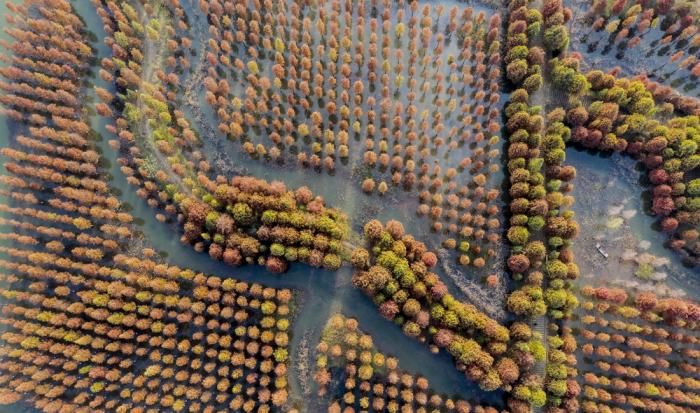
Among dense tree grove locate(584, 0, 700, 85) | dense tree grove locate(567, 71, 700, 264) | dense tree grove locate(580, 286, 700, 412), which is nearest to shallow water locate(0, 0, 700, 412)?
dense tree grove locate(567, 71, 700, 264)

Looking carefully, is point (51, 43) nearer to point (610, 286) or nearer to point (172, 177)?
point (172, 177)

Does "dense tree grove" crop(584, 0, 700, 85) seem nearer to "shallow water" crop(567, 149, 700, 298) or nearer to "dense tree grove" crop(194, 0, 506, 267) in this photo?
"shallow water" crop(567, 149, 700, 298)

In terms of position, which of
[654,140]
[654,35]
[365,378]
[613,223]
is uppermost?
[654,35]

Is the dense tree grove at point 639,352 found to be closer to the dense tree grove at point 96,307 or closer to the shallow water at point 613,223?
the shallow water at point 613,223

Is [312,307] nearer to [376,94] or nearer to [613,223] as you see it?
[376,94]

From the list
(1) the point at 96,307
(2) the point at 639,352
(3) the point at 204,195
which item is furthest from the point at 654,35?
(1) the point at 96,307

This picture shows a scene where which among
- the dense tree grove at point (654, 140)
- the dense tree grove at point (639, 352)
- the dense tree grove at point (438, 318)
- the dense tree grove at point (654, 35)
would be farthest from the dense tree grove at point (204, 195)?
the dense tree grove at point (654, 35)
